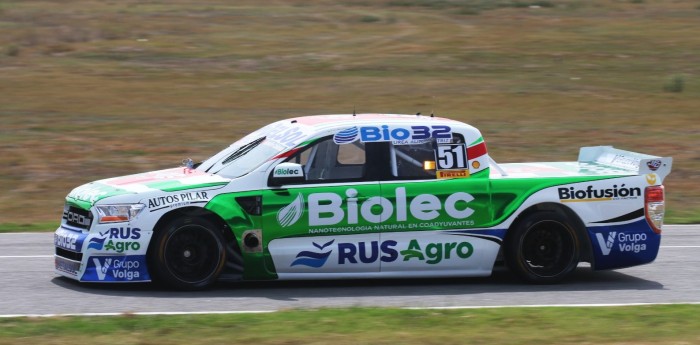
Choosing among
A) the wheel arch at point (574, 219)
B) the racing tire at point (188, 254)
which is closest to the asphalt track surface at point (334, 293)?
the racing tire at point (188, 254)

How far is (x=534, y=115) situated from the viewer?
24953mm

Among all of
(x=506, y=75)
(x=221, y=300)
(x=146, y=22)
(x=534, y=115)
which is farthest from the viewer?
(x=146, y=22)

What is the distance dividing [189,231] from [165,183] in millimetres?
513

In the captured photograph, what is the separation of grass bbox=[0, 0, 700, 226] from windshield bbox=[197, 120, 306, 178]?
5284 millimetres

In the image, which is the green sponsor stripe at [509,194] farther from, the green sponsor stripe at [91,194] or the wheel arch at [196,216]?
the green sponsor stripe at [91,194]

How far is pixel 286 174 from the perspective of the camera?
31.8 feet

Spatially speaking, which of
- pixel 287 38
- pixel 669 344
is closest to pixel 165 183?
pixel 669 344

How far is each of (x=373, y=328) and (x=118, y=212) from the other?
2686 millimetres

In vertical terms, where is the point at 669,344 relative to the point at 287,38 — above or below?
below

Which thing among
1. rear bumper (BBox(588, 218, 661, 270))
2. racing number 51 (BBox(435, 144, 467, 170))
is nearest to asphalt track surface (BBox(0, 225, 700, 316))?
rear bumper (BBox(588, 218, 661, 270))

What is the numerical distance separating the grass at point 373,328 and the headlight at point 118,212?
1352 mm

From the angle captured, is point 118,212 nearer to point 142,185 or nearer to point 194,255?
point 142,185

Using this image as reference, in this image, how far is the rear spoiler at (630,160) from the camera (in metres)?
10.5

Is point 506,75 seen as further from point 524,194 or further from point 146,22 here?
point 524,194
